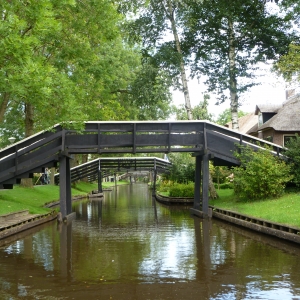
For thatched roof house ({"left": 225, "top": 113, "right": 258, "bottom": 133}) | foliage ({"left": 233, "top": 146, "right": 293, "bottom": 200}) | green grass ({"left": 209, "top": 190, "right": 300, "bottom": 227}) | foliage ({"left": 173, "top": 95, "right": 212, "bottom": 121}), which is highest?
foliage ({"left": 173, "top": 95, "right": 212, "bottom": 121})

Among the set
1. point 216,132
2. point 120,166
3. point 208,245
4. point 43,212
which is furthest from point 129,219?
point 120,166

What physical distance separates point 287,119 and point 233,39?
473 inches

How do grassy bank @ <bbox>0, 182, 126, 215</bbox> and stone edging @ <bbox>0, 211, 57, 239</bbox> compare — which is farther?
grassy bank @ <bbox>0, 182, 126, 215</bbox>

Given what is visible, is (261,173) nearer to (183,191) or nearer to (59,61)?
(59,61)

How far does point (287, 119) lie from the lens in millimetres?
41438

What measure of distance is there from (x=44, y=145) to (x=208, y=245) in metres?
11.6

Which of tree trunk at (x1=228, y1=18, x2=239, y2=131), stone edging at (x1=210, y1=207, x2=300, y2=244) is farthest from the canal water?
tree trunk at (x1=228, y1=18, x2=239, y2=131)

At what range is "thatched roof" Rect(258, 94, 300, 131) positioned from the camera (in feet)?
134

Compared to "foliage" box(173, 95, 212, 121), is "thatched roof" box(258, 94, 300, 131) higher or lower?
lower

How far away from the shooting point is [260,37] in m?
Result: 31.6

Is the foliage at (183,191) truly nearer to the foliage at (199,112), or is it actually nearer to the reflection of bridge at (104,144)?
the reflection of bridge at (104,144)

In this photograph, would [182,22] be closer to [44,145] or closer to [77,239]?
[44,145]

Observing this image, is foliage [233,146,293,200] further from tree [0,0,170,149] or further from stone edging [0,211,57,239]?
stone edging [0,211,57,239]

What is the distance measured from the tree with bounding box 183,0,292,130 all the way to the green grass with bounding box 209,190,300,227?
7.10 metres
